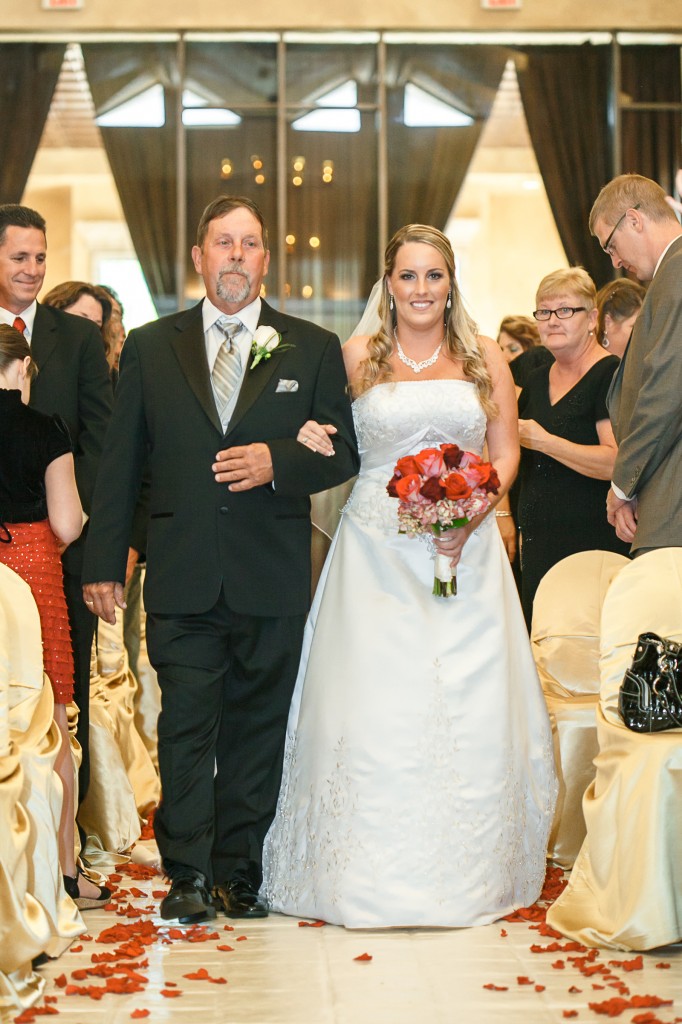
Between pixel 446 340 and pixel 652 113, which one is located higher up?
pixel 652 113

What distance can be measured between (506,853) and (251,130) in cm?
758

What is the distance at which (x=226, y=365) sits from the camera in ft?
13.3

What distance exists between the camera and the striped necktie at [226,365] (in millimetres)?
4016

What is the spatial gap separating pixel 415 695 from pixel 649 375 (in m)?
1.24

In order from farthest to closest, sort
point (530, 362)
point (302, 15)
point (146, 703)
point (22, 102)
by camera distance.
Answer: point (22, 102)
point (302, 15)
point (146, 703)
point (530, 362)

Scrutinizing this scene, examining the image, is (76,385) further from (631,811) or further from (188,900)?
(631,811)

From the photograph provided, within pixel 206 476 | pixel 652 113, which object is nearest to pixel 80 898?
pixel 206 476

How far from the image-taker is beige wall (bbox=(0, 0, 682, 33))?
9938 millimetres

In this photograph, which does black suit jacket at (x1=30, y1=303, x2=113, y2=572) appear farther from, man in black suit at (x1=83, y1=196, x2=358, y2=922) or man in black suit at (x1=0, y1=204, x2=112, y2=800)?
man in black suit at (x1=83, y1=196, x2=358, y2=922)

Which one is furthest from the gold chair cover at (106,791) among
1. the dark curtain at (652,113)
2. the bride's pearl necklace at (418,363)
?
the dark curtain at (652,113)

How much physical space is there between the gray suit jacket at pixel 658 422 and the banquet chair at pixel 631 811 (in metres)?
0.15

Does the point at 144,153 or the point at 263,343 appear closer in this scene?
the point at 263,343

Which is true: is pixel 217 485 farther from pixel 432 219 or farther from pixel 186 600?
pixel 432 219

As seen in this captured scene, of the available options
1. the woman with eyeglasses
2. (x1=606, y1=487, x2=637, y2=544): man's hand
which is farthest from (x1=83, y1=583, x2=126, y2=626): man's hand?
the woman with eyeglasses
